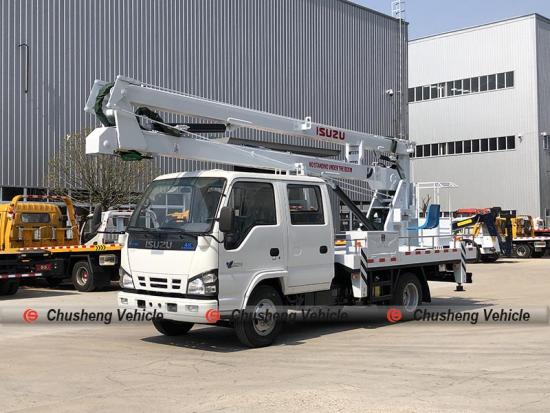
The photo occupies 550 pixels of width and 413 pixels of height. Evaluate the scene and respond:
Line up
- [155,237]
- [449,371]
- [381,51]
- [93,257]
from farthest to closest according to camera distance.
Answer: [381,51] < [93,257] < [155,237] < [449,371]

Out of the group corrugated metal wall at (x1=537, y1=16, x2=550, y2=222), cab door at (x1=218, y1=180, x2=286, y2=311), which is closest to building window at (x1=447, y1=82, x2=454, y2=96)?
corrugated metal wall at (x1=537, y1=16, x2=550, y2=222)

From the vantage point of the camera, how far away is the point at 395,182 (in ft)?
44.7

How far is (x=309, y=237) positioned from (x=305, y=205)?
1.60 feet

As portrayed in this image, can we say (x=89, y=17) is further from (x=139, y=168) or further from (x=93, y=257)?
(x=93, y=257)

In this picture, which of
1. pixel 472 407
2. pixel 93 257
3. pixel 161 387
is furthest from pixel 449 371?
pixel 93 257

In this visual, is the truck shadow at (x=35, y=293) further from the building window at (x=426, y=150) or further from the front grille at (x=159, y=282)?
the building window at (x=426, y=150)

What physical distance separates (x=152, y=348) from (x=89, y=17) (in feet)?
68.2

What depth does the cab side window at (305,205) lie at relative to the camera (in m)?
9.59

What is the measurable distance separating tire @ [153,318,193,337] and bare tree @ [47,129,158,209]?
1527 centimetres

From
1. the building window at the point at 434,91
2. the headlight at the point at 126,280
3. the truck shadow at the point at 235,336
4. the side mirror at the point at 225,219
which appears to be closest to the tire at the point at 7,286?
the truck shadow at the point at 235,336

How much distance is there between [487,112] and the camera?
47.6 meters

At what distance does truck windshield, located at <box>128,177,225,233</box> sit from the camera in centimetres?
866

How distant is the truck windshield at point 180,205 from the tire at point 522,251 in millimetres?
29972

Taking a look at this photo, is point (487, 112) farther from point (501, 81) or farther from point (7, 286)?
point (7, 286)
